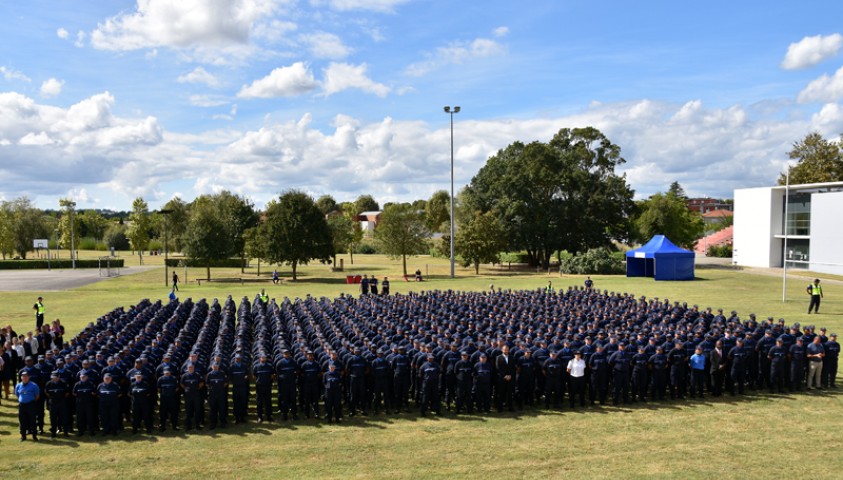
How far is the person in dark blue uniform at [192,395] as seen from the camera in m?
12.1

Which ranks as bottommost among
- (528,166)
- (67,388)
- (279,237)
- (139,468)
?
(139,468)

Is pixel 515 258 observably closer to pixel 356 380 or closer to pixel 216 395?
pixel 356 380

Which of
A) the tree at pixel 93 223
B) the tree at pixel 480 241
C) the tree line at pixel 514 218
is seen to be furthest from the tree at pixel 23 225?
the tree at pixel 480 241

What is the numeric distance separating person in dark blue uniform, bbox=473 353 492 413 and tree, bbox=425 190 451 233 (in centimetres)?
7226

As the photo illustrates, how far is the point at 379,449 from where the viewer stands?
11062 mm

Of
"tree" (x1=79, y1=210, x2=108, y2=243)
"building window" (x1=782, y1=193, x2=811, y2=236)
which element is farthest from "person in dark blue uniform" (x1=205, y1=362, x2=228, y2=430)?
"tree" (x1=79, y1=210, x2=108, y2=243)

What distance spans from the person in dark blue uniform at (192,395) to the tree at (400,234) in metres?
39.8

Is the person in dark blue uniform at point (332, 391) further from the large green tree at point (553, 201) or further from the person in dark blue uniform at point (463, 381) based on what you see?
the large green tree at point (553, 201)

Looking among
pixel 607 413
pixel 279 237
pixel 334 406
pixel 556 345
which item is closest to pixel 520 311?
pixel 556 345

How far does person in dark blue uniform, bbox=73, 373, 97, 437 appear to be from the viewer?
11.9 meters

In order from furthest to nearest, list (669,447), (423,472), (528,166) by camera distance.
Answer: (528,166), (669,447), (423,472)

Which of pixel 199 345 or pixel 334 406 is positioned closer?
pixel 334 406

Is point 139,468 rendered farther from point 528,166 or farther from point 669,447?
point 528,166

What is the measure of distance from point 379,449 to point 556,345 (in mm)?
5467
